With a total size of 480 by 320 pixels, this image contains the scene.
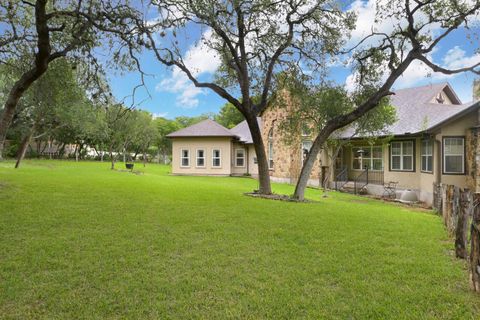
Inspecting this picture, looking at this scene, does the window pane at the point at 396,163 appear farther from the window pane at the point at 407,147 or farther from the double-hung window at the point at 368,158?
the double-hung window at the point at 368,158

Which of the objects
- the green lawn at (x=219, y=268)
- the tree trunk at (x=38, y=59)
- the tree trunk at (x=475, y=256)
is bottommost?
the green lawn at (x=219, y=268)

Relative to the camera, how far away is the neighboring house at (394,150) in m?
15.2

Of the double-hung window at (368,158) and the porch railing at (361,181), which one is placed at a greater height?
the double-hung window at (368,158)

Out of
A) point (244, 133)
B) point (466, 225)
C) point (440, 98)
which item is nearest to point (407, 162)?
point (440, 98)

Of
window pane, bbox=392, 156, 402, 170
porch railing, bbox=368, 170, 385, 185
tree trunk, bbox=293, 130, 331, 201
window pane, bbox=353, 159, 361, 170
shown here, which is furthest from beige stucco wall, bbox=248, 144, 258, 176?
tree trunk, bbox=293, 130, 331, 201

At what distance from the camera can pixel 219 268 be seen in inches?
184

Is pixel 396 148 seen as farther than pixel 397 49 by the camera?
Yes

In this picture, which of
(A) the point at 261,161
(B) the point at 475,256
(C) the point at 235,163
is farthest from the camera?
(C) the point at 235,163

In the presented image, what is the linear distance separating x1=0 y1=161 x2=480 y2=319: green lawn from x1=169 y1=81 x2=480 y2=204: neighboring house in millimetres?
8654

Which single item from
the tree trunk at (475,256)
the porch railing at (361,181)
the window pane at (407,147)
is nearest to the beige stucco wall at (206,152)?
the porch railing at (361,181)

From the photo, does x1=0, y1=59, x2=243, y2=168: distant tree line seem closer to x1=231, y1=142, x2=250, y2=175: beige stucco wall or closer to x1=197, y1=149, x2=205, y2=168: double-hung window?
x1=197, y1=149, x2=205, y2=168: double-hung window

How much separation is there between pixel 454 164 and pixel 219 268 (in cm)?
1513

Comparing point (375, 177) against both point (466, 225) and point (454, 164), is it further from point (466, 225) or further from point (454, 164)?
point (466, 225)

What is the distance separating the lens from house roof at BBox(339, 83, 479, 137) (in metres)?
16.0
